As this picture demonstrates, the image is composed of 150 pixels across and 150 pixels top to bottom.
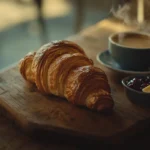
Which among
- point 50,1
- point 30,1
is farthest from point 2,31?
point 50,1

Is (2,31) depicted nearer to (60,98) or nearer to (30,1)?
(30,1)

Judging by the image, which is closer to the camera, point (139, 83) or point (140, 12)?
point (139, 83)

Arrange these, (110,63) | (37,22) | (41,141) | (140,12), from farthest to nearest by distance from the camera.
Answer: (37,22), (140,12), (110,63), (41,141)

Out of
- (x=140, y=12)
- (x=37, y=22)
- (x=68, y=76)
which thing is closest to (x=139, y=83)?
(x=68, y=76)

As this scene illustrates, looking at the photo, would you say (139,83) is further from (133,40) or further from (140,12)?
(140,12)

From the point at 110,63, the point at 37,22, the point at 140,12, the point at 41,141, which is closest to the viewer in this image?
the point at 41,141

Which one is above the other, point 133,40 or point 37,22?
point 133,40

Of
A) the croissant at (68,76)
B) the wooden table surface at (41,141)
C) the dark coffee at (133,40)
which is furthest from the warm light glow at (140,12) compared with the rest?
the wooden table surface at (41,141)
